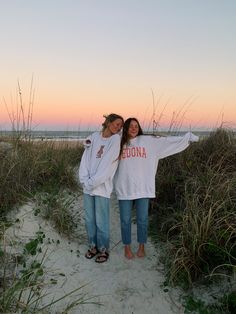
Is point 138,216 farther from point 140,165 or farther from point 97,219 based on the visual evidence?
point 140,165

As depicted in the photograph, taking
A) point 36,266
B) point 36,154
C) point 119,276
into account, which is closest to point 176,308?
point 119,276

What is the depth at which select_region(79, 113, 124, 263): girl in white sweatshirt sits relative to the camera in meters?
5.12

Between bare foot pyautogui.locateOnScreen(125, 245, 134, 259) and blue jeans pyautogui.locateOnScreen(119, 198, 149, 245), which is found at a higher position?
blue jeans pyautogui.locateOnScreen(119, 198, 149, 245)

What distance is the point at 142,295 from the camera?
4605 mm

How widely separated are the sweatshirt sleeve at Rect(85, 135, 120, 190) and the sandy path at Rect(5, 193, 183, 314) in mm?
997

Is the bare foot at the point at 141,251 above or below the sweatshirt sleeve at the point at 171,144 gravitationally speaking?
below

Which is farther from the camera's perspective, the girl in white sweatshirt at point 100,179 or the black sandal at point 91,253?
the black sandal at point 91,253

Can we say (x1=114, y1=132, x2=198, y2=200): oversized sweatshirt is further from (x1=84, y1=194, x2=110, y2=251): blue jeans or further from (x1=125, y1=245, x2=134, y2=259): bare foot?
(x1=125, y1=245, x2=134, y2=259): bare foot

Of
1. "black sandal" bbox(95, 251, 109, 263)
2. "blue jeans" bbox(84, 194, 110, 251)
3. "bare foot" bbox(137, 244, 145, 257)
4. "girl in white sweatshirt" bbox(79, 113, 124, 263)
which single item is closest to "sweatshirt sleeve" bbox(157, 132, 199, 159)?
"girl in white sweatshirt" bbox(79, 113, 124, 263)

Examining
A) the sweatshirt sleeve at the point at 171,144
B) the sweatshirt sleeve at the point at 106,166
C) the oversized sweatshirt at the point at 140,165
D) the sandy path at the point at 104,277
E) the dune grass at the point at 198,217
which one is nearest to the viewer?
the sandy path at the point at 104,277

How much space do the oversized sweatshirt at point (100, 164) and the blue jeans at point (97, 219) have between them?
111mm

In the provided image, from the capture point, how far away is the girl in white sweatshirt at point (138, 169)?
5215 mm

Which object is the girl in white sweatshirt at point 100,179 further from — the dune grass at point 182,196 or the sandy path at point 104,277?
the dune grass at point 182,196

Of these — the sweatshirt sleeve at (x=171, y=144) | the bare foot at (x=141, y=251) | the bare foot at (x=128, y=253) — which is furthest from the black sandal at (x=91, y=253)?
the sweatshirt sleeve at (x=171, y=144)
